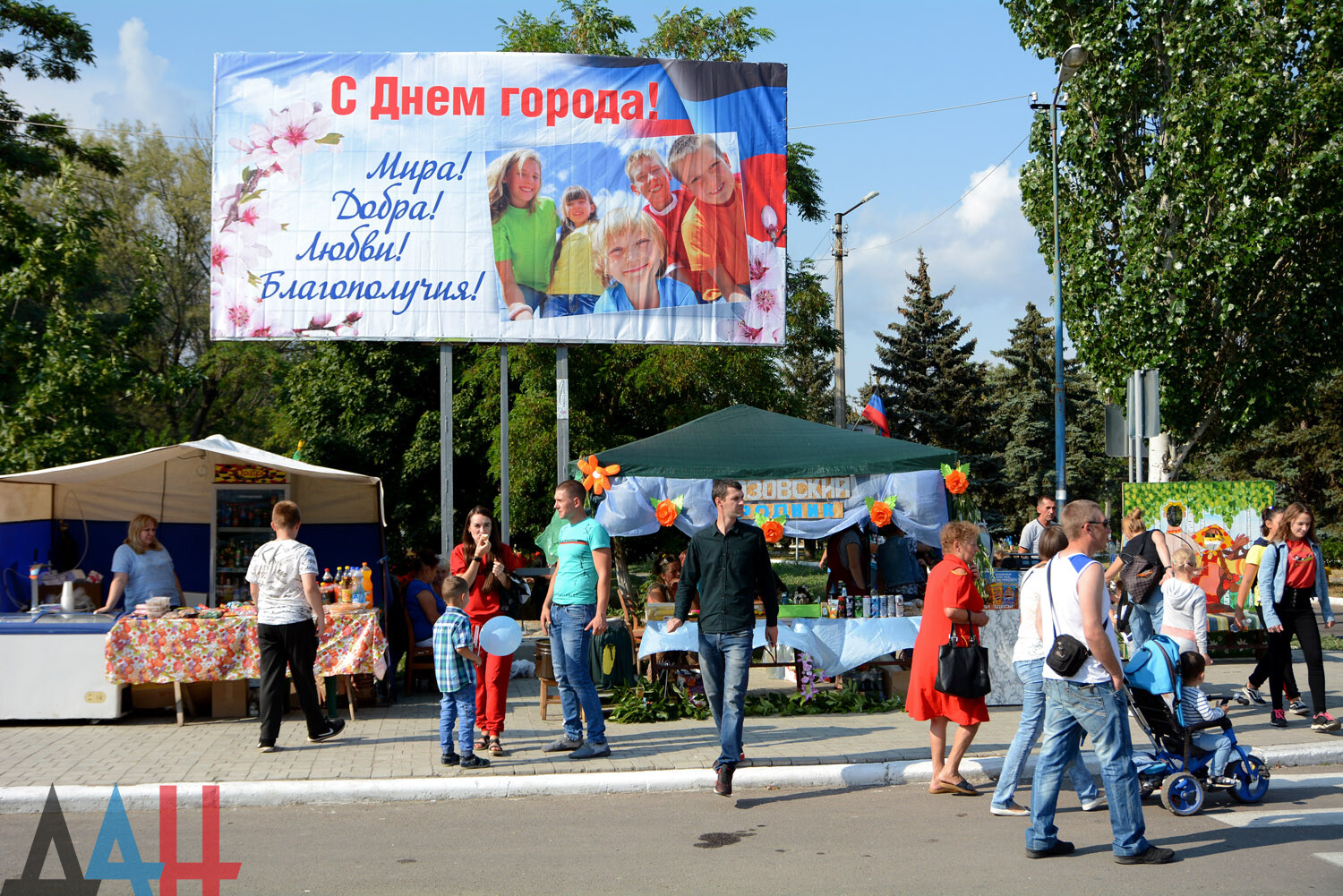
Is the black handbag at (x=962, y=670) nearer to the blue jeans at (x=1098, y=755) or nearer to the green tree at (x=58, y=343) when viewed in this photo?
the blue jeans at (x=1098, y=755)

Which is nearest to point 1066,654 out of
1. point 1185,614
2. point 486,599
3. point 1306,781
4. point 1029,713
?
point 1029,713

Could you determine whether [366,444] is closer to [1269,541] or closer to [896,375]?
[1269,541]

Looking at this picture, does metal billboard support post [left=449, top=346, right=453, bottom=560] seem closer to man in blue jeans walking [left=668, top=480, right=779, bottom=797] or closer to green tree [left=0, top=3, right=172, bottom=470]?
green tree [left=0, top=3, right=172, bottom=470]

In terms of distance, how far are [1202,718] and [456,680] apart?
4.93 metres

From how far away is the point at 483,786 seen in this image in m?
7.11

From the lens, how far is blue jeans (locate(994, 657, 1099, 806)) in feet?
20.1

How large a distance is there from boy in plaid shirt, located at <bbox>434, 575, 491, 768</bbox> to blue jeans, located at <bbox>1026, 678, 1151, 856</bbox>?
383cm

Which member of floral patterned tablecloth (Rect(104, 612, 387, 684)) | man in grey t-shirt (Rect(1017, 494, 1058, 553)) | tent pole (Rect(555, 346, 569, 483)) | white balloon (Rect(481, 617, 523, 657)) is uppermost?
tent pole (Rect(555, 346, 569, 483))

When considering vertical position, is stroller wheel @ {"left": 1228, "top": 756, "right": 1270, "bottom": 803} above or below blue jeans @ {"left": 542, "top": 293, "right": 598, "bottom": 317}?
below

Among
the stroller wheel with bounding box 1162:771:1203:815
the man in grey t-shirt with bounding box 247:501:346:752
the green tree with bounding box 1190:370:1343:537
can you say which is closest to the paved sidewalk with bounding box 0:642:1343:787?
the man in grey t-shirt with bounding box 247:501:346:752

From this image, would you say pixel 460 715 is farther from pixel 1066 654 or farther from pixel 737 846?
pixel 1066 654

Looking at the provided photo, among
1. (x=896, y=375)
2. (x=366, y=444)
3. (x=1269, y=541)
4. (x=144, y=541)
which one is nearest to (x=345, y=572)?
(x=144, y=541)

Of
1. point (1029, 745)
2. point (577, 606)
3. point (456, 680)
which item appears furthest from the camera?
point (577, 606)

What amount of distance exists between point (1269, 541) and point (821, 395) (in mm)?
51019
